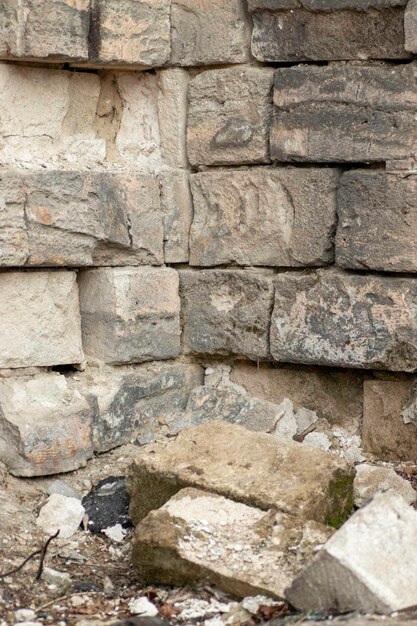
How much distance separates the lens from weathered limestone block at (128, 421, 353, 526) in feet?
14.1

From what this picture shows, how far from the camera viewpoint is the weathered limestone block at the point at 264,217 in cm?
532

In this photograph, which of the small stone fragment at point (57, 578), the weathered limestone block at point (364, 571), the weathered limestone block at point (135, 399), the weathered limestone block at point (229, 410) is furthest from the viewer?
the weathered limestone block at point (229, 410)

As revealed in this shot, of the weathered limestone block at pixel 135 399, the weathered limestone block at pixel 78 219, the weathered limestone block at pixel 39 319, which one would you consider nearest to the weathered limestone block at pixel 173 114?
the weathered limestone block at pixel 78 219

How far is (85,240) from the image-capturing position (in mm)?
5285

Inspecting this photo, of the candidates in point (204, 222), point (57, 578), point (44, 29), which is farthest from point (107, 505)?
point (44, 29)

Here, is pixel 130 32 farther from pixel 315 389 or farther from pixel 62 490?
pixel 62 490

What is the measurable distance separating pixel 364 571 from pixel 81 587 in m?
1.24

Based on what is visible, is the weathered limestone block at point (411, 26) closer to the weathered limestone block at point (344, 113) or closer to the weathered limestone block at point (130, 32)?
the weathered limestone block at point (344, 113)

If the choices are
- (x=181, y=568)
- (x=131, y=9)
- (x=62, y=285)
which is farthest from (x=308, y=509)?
(x=131, y=9)

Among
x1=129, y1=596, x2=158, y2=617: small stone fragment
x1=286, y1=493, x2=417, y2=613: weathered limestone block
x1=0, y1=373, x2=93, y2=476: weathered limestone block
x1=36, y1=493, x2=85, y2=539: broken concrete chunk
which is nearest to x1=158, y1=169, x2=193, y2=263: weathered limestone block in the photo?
x1=0, y1=373, x2=93, y2=476: weathered limestone block

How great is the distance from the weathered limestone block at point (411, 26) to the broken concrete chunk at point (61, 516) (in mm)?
2545

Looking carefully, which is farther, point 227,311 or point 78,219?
point 227,311

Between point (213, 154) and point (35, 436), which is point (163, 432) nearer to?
point (35, 436)

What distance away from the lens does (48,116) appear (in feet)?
17.7
